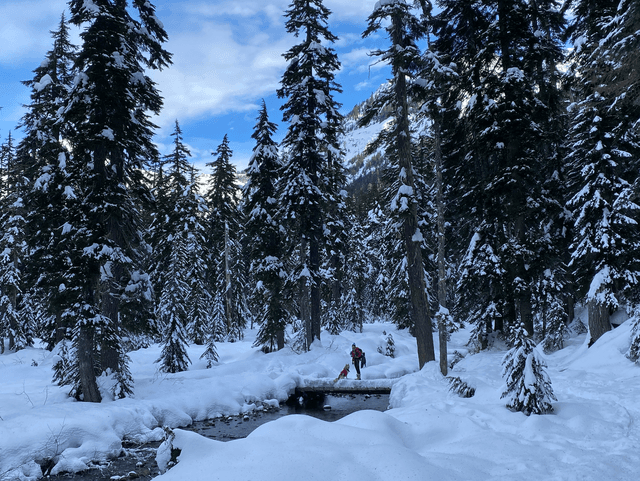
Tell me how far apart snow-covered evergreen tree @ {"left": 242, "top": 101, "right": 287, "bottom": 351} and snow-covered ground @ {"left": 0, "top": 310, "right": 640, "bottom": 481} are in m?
6.49

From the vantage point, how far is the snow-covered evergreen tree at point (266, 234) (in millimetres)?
24250

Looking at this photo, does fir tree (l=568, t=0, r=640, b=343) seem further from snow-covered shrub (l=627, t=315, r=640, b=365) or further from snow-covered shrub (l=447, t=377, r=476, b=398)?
snow-covered shrub (l=447, t=377, r=476, b=398)

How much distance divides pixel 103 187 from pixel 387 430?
12.4 metres

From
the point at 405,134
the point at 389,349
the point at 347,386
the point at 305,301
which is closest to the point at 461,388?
the point at 347,386

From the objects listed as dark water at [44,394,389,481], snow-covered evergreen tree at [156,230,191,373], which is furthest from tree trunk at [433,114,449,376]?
snow-covered evergreen tree at [156,230,191,373]

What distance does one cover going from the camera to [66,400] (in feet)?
44.4

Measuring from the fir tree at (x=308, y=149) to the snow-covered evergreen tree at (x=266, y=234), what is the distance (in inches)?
54.6

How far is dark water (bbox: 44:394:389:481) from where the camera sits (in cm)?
980

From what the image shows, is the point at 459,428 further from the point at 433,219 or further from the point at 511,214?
the point at 433,219

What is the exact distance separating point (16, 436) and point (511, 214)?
18.7m

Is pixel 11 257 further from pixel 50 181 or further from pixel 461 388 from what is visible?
pixel 461 388

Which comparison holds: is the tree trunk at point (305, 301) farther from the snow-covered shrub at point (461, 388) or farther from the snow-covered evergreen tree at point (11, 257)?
the snow-covered evergreen tree at point (11, 257)

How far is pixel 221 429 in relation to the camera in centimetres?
1375

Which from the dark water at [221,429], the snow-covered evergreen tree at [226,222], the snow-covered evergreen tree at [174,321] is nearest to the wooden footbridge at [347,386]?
the dark water at [221,429]
